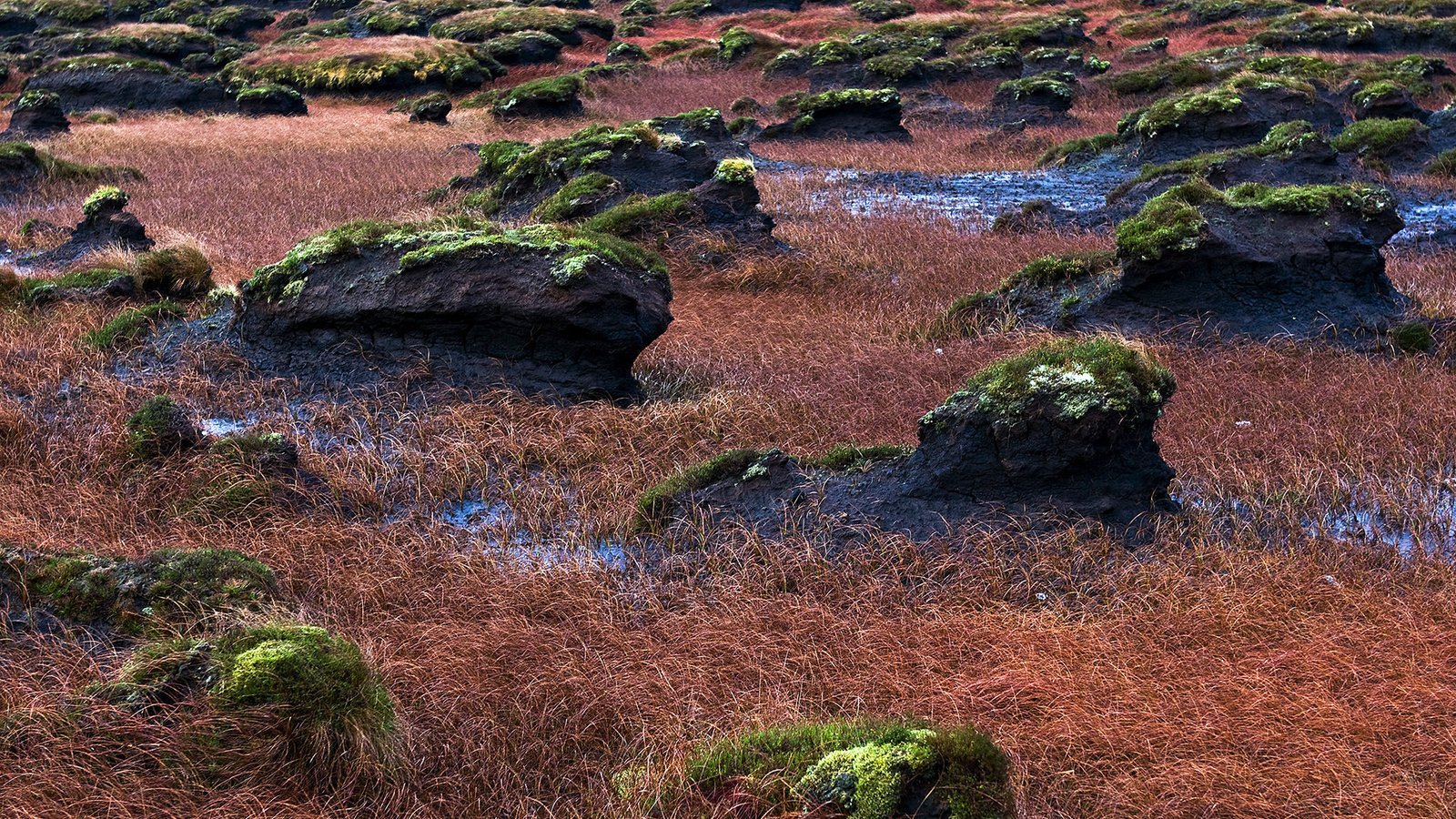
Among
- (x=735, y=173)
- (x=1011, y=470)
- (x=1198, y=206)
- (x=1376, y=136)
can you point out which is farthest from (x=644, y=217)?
(x=1376, y=136)

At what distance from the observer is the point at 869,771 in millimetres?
3961

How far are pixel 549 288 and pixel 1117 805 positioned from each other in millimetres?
6251

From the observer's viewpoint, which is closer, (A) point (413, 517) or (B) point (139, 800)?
(B) point (139, 800)

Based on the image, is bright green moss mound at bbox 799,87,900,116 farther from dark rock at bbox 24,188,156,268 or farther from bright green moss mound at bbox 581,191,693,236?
dark rock at bbox 24,188,156,268

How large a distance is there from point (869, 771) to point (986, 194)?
1773 cm

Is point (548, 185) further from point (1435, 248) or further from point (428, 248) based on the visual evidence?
point (1435, 248)

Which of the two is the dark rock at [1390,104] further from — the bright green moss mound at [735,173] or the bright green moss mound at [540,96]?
the bright green moss mound at [540,96]

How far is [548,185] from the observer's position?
59.8 ft

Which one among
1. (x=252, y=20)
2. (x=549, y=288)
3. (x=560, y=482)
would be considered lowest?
(x=252, y=20)

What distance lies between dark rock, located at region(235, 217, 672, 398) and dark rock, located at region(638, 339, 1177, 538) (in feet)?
8.36

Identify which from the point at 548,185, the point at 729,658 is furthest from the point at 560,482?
the point at 548,185

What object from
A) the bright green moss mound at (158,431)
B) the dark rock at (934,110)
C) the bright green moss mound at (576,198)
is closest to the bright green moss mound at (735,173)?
the bright green moss mound at (576,198)

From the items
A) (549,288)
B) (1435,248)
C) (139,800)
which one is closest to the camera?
(139,800)

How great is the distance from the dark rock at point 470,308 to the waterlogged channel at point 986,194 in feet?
29.0
